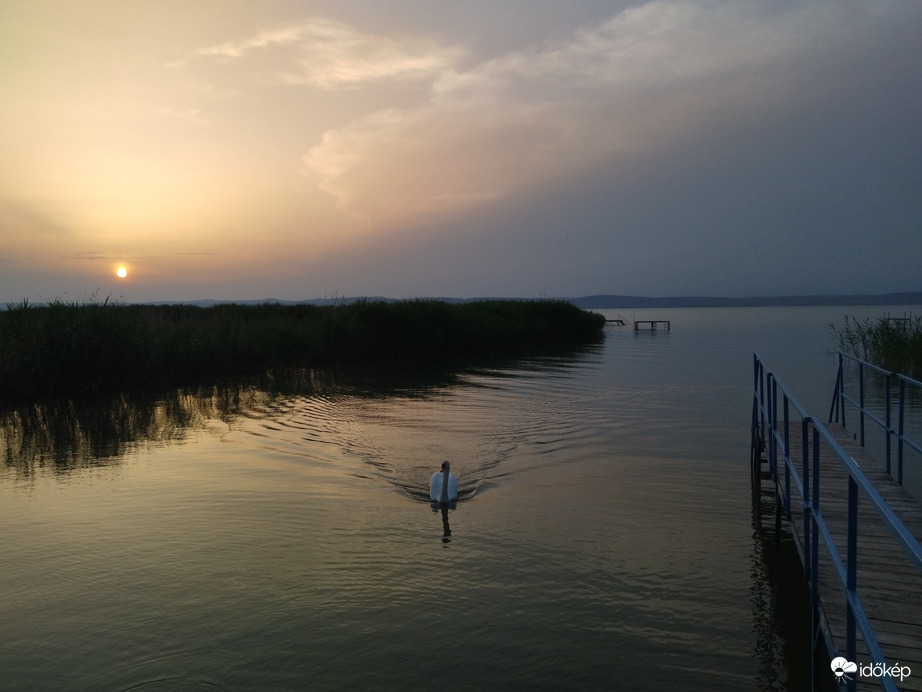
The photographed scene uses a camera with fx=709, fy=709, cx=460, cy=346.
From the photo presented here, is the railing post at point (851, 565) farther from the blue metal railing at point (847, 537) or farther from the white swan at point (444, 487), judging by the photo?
the white swan at point (444, 487)

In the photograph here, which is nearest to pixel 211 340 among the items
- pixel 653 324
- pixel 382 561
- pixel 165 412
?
pixel 165 412

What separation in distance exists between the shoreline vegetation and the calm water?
4.04 meters

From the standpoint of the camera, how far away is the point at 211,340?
82.7 ft

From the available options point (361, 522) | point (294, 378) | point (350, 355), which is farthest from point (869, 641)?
point (350, 355)

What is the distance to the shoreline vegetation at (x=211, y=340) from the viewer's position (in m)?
19.8

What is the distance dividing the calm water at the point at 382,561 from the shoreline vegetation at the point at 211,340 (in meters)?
4.04

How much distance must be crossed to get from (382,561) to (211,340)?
1928 centimetres

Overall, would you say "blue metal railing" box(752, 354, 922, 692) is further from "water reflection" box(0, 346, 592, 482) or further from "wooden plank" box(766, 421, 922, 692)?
"water reflection" box(0, 346, 592, 482)

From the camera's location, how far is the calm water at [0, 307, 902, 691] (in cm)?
571

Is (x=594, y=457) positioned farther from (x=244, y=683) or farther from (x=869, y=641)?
(x=869, y=641)

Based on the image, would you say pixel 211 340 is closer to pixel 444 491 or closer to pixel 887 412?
pixel 444 491

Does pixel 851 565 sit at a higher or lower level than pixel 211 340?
lower

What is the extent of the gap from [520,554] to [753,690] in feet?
10.3

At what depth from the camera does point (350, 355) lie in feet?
106
